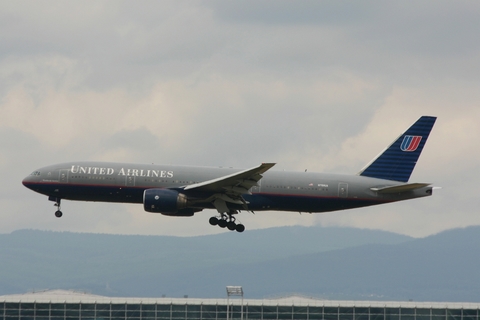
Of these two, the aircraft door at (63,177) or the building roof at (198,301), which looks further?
the building roof at (198,301)

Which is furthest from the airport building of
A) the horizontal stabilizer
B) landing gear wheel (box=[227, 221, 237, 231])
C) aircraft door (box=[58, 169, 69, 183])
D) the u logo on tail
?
aircraft door (box=[58, 169, 69, 183])

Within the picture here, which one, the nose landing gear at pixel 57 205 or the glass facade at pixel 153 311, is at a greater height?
the nose landing gear at pixel 57 205

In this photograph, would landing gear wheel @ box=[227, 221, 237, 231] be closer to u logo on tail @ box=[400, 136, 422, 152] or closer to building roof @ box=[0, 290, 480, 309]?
building roof @ box=[0, 290, 480, 309]

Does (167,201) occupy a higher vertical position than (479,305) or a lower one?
higher

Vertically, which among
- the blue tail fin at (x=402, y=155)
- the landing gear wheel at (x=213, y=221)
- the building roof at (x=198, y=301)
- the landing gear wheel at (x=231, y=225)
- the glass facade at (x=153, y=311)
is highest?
the blue tail fin at (x=402, y=155)

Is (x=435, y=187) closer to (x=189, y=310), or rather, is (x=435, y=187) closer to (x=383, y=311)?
(x=383, y=311)

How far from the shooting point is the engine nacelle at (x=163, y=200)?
2721 inches

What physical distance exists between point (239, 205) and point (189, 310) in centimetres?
1736

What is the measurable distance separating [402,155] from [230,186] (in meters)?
15.8

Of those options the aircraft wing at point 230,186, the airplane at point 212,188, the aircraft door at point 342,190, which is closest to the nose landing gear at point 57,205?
the airplane at point 212,188

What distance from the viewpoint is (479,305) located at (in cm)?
8906

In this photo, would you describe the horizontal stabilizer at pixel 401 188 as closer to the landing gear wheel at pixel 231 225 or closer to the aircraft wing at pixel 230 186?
the aircraft wing at pixel 230 186

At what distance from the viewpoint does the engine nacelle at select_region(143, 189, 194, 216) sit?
227ft

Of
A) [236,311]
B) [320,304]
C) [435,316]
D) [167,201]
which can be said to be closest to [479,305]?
[435,316]
